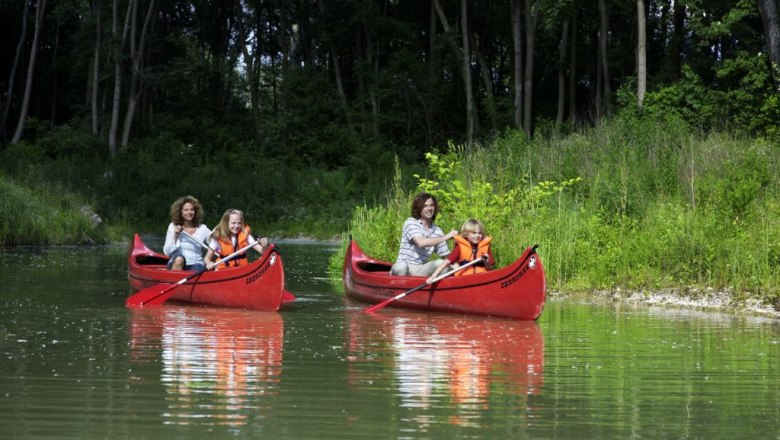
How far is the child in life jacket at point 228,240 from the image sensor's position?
1551 centimetres

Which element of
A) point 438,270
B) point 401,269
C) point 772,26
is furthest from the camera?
point 772,26

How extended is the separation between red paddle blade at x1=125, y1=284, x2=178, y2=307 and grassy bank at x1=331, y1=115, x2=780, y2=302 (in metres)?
4.13

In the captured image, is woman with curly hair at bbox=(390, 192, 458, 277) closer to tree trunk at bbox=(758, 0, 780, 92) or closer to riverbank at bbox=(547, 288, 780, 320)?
riverbank at bbox=(547, 288, 780, 320)

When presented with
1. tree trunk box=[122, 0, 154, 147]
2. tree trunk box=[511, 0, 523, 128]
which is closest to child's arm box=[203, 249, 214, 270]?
tree trunk box=[511, 0, 523, 128]

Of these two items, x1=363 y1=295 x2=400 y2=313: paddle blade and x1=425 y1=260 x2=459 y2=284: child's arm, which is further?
x1=363 y1=295 x2=400 y2=313: paddle blade

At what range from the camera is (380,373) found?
9.22 meters

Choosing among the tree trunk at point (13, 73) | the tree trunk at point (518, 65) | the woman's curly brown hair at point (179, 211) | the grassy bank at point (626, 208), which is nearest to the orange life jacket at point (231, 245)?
the woman's curly brown hair at point (179, 211)

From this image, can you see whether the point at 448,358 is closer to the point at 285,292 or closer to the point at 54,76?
the point at 285,292

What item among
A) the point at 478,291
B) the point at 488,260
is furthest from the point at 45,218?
the point at 478,291

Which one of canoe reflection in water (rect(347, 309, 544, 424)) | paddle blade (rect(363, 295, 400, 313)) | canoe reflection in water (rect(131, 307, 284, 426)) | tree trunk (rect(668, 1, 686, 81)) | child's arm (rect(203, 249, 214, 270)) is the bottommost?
canoe reflection in water (rect(347, 309, 544, 424))

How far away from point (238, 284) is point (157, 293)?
45.4 inches

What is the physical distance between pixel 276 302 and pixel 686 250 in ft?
15.9

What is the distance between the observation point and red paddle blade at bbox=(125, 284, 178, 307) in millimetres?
15102

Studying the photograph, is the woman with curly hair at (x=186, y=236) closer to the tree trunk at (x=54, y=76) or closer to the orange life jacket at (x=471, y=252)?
the orange life jacket at (x=471, y=252)
